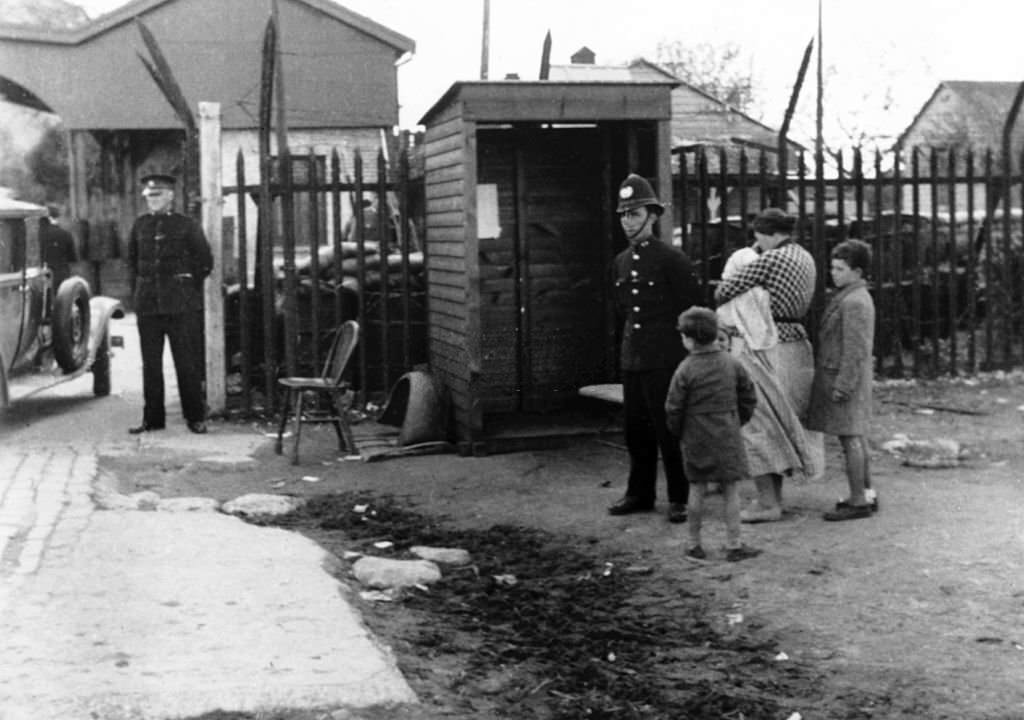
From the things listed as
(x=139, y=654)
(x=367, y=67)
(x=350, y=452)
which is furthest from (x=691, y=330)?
(x=367, y=67)

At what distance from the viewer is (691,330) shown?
25.3 ft

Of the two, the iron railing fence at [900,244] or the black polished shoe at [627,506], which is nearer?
the black polished shoe at [627,506]

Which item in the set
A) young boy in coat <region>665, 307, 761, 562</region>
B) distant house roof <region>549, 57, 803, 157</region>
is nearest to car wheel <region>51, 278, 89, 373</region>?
young boy in coat <region>665, 307, 761, 562</region>

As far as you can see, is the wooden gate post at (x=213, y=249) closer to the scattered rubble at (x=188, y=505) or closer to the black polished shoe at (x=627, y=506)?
the scattered rubble at (x=188, y=505)

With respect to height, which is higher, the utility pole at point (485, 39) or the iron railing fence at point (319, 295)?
the utility pole at point (485, 39)

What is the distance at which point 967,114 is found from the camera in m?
52.7

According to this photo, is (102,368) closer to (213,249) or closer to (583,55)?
(213,249)

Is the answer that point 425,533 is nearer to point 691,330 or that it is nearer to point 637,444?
point 637,444

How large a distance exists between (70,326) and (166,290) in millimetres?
2148

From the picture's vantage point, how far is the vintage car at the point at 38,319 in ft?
41.9

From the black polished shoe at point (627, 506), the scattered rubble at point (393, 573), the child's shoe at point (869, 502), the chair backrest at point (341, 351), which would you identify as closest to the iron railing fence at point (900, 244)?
the chair backrest at point (341, 351)

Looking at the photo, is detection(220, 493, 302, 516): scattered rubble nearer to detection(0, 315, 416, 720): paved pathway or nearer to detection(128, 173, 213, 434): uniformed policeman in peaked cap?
detection(0, 315, 416, 720): paved pathway

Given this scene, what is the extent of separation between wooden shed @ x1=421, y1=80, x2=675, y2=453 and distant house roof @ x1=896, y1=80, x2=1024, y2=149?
1569 inches

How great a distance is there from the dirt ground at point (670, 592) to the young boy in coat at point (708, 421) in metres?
0.21
